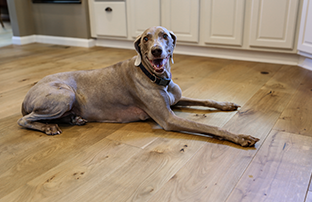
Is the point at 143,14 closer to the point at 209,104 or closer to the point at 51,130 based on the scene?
the point at 209,104

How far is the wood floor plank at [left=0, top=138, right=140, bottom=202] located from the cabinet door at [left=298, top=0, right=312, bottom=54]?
7.23 feet

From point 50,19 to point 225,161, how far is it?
4.38 meters

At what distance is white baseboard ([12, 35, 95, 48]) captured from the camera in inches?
184

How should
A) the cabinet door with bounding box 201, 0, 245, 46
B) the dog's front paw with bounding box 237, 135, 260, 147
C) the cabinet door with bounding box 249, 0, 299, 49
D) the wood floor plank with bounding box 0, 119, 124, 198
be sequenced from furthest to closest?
1. the cabinet door with bounding box 201, 0, 245, 46
2. the cabinet door with bounding box 249, 0, 299, 49
3. the dog's front paw with bounding box 237, 135, 260, 147
4. the wood floor plank with bounding box 0, 119, 124, 198

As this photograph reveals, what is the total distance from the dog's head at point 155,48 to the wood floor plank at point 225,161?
A: 574 millimetres

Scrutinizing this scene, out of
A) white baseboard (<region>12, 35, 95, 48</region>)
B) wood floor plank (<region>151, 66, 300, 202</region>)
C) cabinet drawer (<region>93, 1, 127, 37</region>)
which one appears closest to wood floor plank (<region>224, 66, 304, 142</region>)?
wood floor plank (<region>151, 66, 300, 202</region>)

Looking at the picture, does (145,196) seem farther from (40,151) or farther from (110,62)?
(110,62)

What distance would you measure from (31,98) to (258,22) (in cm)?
252

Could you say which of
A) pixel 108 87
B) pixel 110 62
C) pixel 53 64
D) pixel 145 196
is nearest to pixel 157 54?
pixel 108 87

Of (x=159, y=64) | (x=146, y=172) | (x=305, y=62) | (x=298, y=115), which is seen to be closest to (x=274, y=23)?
(x=305, y=62)

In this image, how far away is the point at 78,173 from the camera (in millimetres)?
1443

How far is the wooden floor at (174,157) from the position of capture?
1.28 metres

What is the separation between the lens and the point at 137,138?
179cm

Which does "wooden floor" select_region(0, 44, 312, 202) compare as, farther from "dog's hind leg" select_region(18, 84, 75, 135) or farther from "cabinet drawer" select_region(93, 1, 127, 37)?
"cabinet drawer" select_region(93, 1, 127, 37)
